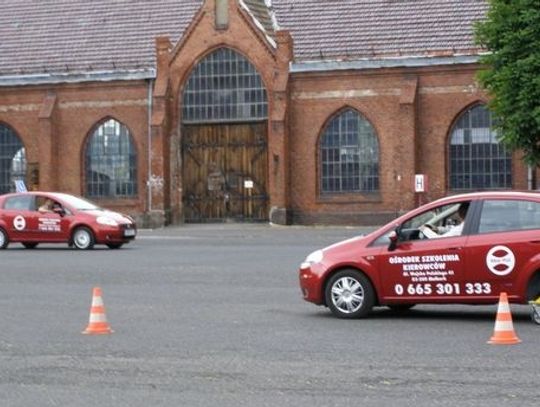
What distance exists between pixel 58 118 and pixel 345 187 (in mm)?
12951

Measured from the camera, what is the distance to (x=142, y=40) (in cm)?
5544

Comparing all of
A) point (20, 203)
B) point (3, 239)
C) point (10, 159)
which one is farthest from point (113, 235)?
point (10, 159)

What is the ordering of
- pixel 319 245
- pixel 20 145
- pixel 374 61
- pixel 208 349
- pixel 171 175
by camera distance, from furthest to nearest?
pixel 20 145 < pixel 171 175 < pixel 374 61 < pixel 319 245 < pixel 208 349

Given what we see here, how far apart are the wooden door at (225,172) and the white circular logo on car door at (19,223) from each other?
18429mm

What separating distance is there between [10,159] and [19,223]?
2322cm

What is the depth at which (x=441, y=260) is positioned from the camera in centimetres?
1683

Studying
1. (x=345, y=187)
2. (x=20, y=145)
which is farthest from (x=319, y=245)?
(x=20, y=145)

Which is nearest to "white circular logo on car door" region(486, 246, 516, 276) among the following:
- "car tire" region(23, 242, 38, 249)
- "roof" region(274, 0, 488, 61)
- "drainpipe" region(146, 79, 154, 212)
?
"car tire" region(23, 242, 38, 249)

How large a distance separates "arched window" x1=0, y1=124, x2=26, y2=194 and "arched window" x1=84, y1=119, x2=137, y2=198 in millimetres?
3304

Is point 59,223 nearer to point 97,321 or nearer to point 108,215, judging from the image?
point 108,215

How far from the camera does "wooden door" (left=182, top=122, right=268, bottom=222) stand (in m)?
52.8

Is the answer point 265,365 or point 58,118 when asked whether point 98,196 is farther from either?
point 265,365

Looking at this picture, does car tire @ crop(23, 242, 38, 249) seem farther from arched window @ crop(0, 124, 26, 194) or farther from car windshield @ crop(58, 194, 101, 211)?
arched window @ crop(0, 124, 26, 194)

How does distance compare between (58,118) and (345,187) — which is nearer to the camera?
(345,187)
